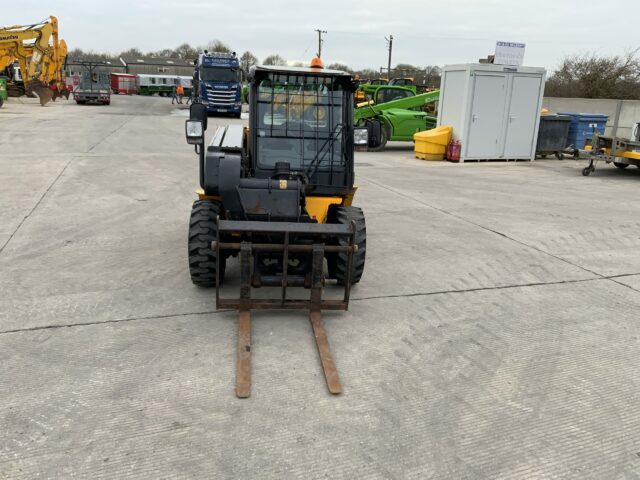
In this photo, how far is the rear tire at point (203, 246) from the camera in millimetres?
4848

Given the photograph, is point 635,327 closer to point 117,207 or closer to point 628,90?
point 117,207

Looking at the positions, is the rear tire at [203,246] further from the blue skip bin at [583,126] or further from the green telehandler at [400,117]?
the blue skip bin at [583,126]

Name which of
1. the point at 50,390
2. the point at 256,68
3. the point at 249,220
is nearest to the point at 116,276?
the point at 249,220

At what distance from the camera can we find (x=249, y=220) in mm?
4738

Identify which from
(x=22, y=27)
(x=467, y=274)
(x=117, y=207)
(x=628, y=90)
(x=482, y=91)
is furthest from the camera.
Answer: (x=22, y=27)

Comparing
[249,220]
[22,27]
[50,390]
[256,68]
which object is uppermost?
[22,27]

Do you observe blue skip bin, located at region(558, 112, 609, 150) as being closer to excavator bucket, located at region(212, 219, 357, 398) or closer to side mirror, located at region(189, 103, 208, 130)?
excavator bucket, located at region(212, 219, 357, 398)

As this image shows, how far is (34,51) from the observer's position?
95.1 feet

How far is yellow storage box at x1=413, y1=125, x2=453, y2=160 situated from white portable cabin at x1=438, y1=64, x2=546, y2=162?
0.31m

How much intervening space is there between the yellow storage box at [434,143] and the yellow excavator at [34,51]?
23.6 meters

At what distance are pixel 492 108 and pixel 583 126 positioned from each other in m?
3.47

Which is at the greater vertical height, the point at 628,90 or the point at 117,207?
the point at 628,90

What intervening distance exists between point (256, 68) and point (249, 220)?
60.7 inches

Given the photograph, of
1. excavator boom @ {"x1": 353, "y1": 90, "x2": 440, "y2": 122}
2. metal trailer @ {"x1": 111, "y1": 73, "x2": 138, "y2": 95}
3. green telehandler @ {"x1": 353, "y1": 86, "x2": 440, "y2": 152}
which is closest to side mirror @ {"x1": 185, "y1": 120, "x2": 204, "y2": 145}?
green telehandler @ {"x1": 353, "y1": 86, "x2": 440, "y2": 152}
